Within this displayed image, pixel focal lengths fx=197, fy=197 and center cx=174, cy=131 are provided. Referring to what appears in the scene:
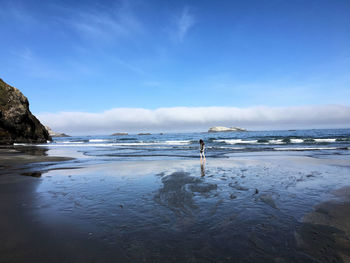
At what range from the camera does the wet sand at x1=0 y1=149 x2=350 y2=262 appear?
3371 millimetres

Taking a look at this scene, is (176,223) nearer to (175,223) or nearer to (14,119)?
(175,223)

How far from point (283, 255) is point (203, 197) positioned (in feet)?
11.5

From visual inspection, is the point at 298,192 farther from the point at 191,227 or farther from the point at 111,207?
the point at 111,207

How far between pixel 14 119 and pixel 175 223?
59.7m

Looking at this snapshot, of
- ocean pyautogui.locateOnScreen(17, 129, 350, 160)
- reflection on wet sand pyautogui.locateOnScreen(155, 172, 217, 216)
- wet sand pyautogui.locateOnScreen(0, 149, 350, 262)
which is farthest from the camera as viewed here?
ocean pyautogui.locateOnScreen(17, 129, 350, 160)

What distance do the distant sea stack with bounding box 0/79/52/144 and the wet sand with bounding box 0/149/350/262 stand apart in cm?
5137

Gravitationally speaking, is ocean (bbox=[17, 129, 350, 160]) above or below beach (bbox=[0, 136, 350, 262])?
below

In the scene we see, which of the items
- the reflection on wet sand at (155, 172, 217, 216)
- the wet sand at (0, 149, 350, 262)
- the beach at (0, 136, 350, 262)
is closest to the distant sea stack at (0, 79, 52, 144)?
the beach at (0, 136, 350, 262)

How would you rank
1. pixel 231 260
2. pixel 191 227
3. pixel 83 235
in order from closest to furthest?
pixel 231 260, pixel 83 235, pixel 191 227

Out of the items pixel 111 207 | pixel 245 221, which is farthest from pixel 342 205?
pixel 111 207

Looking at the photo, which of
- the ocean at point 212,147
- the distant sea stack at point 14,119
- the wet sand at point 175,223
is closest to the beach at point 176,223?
the wet sand at point 175,223

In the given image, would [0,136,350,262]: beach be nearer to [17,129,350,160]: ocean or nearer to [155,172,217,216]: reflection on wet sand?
[155,172,217,216]: reflection on wet sand

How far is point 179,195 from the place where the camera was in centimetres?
703

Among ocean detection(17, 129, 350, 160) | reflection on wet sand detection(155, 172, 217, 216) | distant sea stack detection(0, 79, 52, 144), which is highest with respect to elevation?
distant sea stack detection(0, 79, 52, 144)
